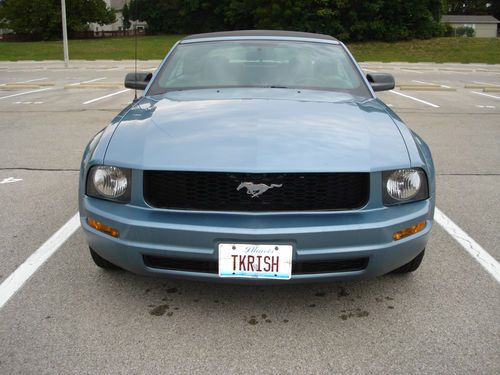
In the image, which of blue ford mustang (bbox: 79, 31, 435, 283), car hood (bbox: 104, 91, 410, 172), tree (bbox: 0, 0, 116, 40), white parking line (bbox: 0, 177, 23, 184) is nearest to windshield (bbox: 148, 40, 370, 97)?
car hood (bbox: 104, 91, 410, 172)

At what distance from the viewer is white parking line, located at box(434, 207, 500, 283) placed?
324 cm

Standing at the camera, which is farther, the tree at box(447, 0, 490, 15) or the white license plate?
the tree at box(447, 0, 490, 15)

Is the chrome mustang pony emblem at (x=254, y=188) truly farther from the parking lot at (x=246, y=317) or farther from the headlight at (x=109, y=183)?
the parking lot at (x=246, y=317)

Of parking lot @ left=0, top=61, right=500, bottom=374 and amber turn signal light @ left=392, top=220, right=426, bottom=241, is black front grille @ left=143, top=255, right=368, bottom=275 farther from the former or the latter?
parking lot @ left=0, top=61, right=500, bottom=374

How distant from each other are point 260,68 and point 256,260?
1879 millimetres

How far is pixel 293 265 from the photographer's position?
7.64 feet

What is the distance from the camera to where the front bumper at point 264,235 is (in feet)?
7.47

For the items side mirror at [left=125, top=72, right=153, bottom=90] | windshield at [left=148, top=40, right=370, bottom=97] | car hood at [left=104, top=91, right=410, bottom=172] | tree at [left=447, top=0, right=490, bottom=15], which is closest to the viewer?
car hood at [left=104, top=91, right=410, bottom=172]

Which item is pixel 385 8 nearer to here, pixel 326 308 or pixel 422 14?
pixel 422 14

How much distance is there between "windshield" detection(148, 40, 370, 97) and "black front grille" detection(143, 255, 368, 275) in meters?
1.49

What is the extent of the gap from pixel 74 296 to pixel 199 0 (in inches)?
2216

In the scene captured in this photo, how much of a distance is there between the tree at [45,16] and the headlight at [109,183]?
55851mm

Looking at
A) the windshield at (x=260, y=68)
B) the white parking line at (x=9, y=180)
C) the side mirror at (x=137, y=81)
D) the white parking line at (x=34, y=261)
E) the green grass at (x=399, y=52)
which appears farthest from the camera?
the green grass at (x=399, y=52)

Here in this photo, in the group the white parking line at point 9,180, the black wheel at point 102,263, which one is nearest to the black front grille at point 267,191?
the black wheel at point 102,263
